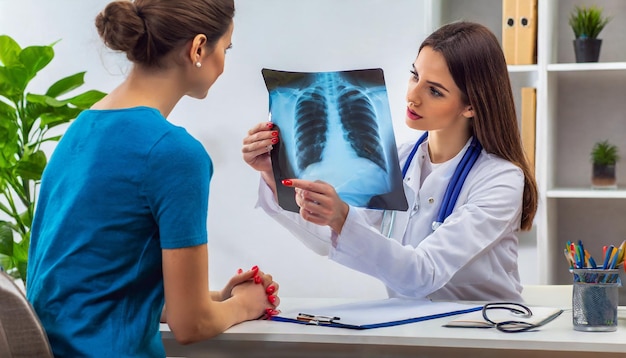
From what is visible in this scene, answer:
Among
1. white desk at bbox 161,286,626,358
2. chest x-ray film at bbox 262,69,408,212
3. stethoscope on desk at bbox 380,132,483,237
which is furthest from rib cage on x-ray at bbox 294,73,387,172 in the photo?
white desk at bbox 161,286,626,358

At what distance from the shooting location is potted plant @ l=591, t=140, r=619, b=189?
288cm

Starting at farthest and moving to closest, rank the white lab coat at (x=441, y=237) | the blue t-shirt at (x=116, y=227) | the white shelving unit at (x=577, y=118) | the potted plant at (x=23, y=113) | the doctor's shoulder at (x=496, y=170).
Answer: the white shelving unit at (x=577, y=118)
the potted plant at (x=23, y=113)
the doctor's shoulder at (x=496, y=170)
the white lab coat at (x=441, y=237)
the blue t-shirt at (x=116, y=227)

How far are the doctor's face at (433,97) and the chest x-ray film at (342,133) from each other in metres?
0.25

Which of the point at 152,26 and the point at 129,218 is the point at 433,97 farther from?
the point at 129,218

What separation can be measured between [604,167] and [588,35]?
1.52 feet

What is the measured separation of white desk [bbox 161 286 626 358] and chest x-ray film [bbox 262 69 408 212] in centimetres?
31

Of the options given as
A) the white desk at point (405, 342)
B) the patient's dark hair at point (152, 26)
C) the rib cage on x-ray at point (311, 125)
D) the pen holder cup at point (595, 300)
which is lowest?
the white desk at point (405, 342)

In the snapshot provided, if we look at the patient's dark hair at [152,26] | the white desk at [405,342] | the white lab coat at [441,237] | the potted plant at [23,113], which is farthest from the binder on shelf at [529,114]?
the patient's dark hair at [152,26]

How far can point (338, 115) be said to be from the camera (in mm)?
1683

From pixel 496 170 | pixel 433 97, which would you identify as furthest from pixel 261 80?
pixel 496 170

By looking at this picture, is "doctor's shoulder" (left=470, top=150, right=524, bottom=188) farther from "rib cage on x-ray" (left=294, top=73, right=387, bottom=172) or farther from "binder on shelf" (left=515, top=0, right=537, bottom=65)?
"binder on shelf" (left=515, top=0, right=537, bottom=65)

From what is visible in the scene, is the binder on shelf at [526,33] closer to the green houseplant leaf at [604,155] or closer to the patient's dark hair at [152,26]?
the green houseplant leaf at [604,155]

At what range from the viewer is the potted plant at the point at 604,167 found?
9.46 ft

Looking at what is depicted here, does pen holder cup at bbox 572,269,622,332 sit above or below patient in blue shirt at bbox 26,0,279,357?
below
